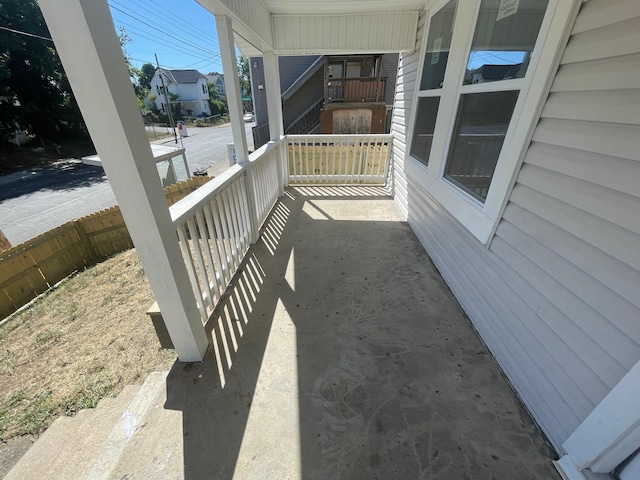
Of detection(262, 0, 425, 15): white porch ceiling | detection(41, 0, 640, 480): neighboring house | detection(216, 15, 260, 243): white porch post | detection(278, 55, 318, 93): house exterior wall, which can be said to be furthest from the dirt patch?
detection(278, 55, 318, 93): house exterior wall

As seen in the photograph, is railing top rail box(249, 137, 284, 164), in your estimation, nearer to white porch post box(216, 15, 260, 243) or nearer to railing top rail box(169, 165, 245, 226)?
white porch post box(216, 15, 260, 243)

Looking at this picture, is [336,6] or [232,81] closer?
[232,81]

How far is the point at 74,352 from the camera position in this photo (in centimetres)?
215

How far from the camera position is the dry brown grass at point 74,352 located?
169 centimetres

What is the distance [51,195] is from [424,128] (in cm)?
1057

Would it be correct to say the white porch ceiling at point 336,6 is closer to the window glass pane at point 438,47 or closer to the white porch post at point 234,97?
the window glass pane at point 438,47

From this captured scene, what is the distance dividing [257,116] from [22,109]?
1095 centimetres

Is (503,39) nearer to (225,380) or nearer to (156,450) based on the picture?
(225,380)

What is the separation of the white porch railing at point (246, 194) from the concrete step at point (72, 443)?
0.68m

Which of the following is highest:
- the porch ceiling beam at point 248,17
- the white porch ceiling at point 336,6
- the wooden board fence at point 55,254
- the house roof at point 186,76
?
the house roof at point 186,76

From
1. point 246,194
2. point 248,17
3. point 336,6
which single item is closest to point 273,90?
point 336,6

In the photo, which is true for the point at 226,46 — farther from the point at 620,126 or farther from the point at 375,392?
the point at 375,392

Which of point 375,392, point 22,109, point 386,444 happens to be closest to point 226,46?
point 375,392

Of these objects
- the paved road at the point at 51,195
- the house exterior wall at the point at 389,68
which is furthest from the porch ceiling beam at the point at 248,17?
the house exterior wall at the point at 389,68
